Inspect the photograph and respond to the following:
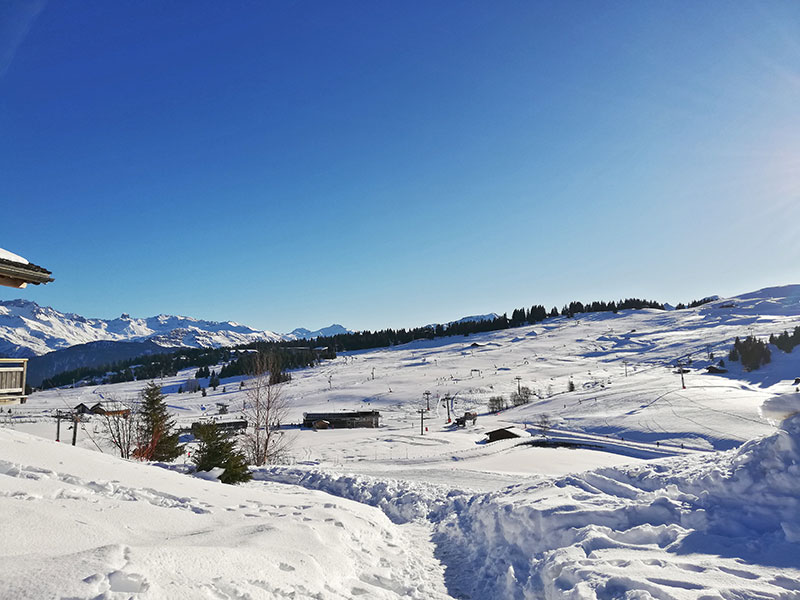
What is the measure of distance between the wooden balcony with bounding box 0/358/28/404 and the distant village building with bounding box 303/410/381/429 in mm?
72781

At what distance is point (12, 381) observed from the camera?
42.2 feet

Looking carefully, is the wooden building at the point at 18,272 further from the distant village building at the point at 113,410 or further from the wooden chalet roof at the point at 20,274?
the distant village building at the point at 113,410

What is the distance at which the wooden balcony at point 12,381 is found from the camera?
12555 mm

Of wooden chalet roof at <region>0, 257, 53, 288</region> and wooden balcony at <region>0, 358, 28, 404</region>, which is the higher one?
wooden chalet roof at <region>0, 257, 53, 288</region>

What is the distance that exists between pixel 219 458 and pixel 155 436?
41.1 feet

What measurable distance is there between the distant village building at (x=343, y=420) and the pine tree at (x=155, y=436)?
5607 centimetres

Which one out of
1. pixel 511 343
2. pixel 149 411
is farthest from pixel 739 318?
pixel 149 411

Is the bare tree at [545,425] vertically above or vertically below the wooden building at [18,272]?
below

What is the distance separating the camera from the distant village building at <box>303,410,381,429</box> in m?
83.9

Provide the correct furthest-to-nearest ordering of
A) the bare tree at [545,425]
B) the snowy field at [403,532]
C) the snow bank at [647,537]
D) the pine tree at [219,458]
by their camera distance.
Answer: the bare tree at [545,425] < the pine tree at [219,458] < the snow bank at [647,537] < the snowy field at [403,532]

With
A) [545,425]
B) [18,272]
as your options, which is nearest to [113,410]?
[18,272]

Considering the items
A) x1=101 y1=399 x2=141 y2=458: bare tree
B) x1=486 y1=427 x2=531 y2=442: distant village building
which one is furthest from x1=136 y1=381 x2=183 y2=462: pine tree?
x1=486 y1=427 x2=531 y2=442: distant village building

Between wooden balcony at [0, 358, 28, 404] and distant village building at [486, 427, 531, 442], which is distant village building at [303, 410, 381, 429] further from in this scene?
wooden balcony at [0, 358, 28, 404]

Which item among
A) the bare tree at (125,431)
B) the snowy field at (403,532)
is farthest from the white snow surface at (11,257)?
the bare tree at (125,431)
